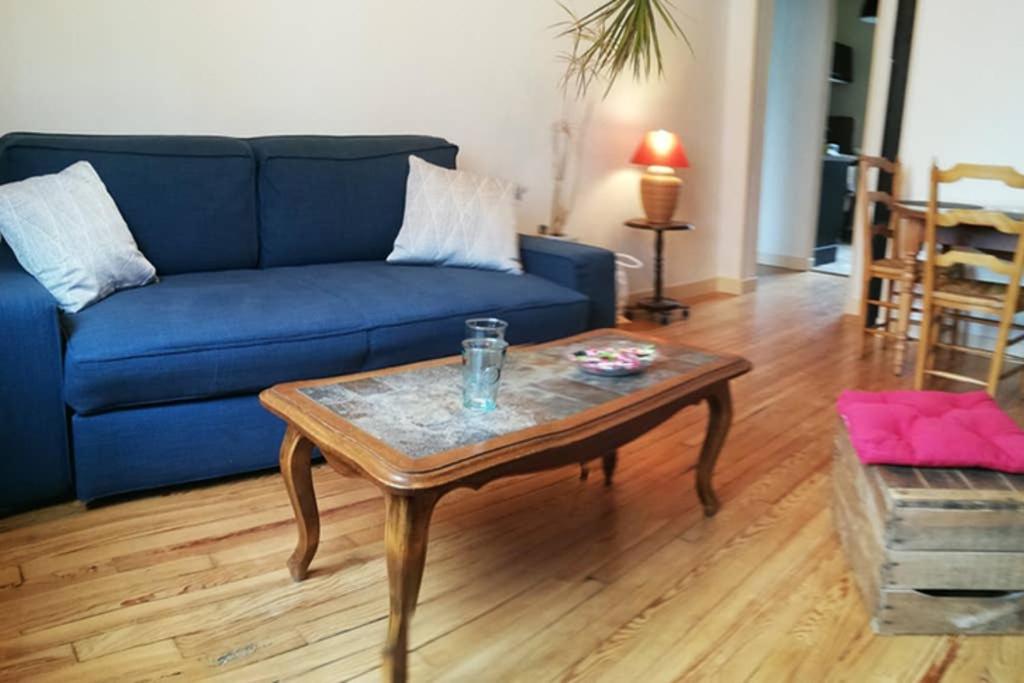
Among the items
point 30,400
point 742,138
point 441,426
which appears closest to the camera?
point 441,426

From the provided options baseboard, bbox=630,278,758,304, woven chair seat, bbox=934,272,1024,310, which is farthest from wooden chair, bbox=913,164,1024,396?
baseboard, bbox=630,278,758,304

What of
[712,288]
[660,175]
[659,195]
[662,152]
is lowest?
[712,288]

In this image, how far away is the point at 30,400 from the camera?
1914mm

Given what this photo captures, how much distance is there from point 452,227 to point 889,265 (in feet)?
7.39

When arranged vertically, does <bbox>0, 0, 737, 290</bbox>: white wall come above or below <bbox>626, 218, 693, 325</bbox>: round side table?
above

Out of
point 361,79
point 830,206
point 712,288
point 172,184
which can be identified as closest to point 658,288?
point 712,288

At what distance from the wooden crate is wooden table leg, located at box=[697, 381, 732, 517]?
45cm

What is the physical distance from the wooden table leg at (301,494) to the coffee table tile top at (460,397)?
0.37ft

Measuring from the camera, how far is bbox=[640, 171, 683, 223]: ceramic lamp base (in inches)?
167

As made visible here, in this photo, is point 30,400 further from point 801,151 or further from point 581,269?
point 801,151

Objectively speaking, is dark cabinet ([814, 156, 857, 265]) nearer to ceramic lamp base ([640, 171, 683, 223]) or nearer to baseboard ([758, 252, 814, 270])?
baseboard ([758, 252, 814, 270])

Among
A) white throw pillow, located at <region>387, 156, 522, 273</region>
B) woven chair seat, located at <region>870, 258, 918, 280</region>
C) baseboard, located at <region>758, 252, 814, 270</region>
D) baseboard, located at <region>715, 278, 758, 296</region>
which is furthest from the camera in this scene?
baseboard, located at <region>758, 252, 814, 270</region>

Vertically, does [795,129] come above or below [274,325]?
above

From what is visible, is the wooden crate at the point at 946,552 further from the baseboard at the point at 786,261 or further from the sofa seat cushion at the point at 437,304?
the baseboard at the point at 786,261
